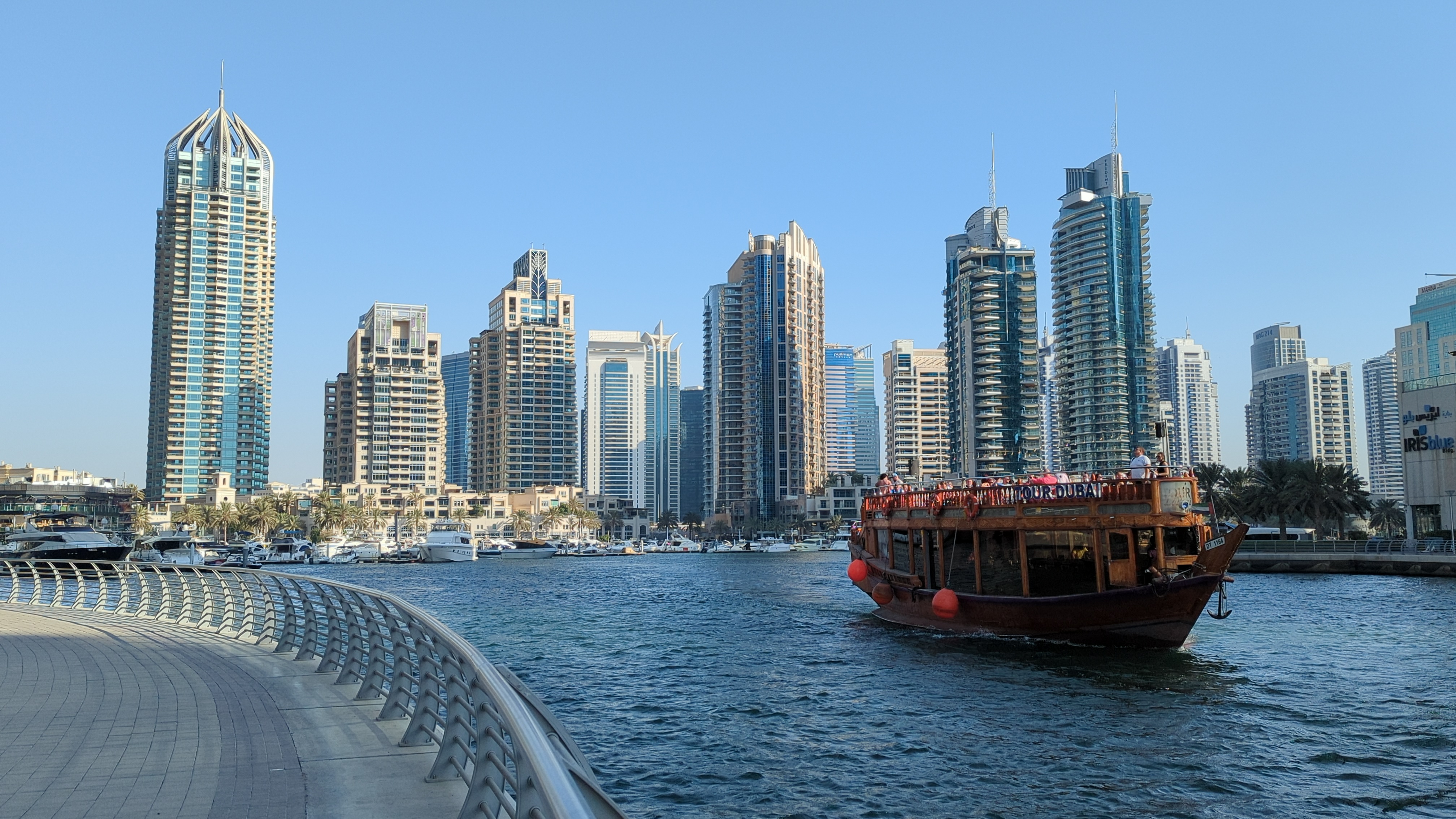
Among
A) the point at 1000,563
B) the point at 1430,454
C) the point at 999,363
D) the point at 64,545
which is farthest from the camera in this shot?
the point at 999,363

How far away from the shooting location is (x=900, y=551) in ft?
132

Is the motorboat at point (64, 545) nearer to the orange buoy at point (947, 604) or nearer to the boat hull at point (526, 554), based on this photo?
the orange buoy at point (947, 604)

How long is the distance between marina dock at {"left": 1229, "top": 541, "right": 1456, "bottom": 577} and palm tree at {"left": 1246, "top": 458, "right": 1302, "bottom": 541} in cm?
746

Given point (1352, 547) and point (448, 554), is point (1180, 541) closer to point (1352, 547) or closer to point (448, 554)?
point (1352, 547)

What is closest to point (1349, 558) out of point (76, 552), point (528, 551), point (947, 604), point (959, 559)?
point (959, 559)

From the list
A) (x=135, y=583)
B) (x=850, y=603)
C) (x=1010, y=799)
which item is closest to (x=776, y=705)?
(x=1010, y=799)

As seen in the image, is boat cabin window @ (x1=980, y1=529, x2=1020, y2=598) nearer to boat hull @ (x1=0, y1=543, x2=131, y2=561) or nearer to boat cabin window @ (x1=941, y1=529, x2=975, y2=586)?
boat cabin window @ (x1=941, y1=529, x2=975, y2=586)

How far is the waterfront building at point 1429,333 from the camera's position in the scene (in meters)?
101

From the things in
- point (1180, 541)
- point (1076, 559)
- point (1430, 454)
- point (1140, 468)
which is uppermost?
point (1430, 454)

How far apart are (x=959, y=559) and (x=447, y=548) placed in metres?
115

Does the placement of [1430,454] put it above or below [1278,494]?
above

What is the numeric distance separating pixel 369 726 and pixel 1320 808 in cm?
1327

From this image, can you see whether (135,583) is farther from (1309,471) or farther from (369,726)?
(1309,471)

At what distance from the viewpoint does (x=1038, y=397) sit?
177750 mm
